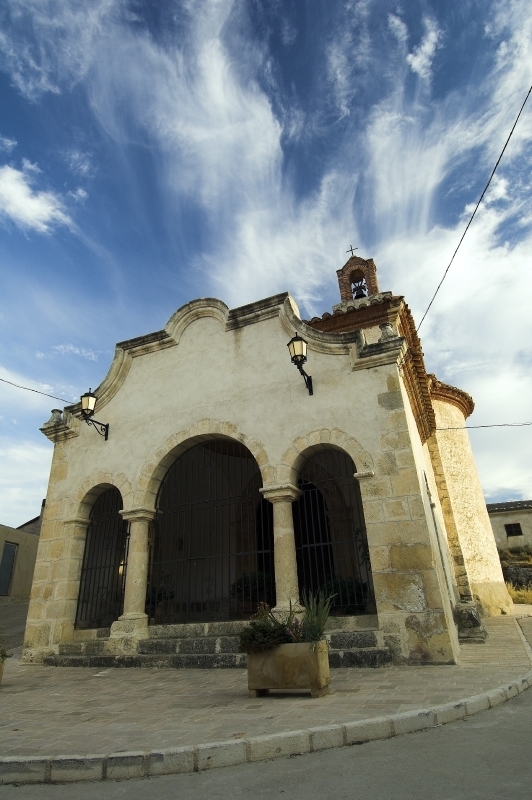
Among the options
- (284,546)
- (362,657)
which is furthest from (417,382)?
(362,657)

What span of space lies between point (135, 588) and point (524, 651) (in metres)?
6.32

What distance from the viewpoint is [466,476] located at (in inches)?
627

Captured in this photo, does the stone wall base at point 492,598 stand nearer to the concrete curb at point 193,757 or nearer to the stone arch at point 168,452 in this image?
the stone arch at point 168,452

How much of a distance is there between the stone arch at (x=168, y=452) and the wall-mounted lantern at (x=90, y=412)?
4.59 feet

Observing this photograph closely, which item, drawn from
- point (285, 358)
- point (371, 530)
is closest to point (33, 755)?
point (371, 530)

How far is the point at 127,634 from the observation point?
8.34 m

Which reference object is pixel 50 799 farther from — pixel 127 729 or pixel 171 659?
pixel 171 659

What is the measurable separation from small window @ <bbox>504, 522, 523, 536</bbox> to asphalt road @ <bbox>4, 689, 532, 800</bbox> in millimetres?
29824

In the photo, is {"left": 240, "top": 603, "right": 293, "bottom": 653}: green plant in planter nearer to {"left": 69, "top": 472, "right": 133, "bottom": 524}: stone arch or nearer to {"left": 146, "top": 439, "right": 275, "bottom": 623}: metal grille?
{"left": 146, "top": 439, "right": 275, "bottom": 623}: metal grille

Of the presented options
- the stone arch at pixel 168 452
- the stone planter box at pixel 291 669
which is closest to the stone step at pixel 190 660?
the stone planter box at pixel 291 669

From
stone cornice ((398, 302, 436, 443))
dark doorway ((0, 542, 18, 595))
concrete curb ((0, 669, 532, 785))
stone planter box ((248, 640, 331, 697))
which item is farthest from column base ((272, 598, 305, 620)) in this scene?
dark doorway ((0, 542, 18, 595))

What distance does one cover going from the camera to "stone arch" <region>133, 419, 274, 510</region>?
30.3ft

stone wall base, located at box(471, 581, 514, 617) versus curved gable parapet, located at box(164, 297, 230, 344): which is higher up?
curved gable parapet, located at box(164, 297, 230, 344)

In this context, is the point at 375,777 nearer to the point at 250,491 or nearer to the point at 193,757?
the point at 193,757
